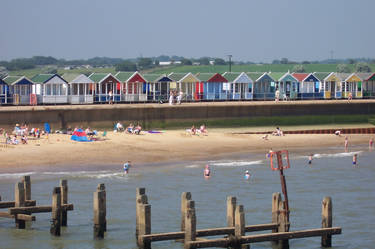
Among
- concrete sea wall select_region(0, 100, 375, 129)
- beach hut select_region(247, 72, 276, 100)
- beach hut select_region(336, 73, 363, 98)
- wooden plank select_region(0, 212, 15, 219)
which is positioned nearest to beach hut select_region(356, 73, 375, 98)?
beach hut select_region(336, 73, 363, 98)

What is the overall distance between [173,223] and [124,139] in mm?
21623

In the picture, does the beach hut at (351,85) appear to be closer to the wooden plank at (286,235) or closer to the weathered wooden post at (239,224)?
the wooden plank at (286,235)

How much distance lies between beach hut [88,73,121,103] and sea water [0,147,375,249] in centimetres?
1789

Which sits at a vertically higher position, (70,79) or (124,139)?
(70,79)

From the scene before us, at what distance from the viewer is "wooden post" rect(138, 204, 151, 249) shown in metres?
24.5

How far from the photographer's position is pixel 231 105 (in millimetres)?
66375

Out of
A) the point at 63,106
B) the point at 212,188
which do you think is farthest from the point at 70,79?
the point at 212,188

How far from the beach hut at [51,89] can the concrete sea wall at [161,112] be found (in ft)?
13.4

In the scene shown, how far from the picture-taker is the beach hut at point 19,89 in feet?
203

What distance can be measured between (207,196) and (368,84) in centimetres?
4736

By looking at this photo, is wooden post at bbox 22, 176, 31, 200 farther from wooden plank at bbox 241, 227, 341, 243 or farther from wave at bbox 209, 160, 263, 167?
wave at bbox 209, 160, 263, 167

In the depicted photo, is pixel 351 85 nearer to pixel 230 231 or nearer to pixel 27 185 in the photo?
pixel 27 185

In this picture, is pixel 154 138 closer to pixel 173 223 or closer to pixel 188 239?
pixel 173 223

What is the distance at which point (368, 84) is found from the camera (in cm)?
8181
